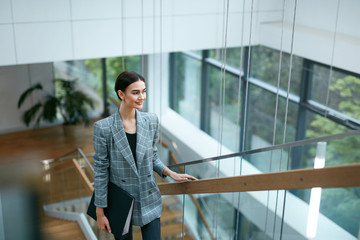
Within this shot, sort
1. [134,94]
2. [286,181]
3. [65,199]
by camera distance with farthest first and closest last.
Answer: [65,199] < [134,94] < [286,181]

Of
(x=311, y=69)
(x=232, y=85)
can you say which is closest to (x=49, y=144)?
(x=232, y=85)

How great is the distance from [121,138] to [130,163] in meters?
0.16

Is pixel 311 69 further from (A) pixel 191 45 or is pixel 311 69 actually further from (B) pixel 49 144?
(B) pixel 49 144

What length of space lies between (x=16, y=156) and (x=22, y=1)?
5093mm

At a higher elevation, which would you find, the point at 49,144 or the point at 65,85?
the point at 65,85

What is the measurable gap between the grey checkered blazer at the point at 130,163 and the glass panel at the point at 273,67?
6228mm

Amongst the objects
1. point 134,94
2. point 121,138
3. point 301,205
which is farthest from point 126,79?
point 301,205

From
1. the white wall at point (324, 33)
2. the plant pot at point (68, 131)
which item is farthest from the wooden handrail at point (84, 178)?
the plant pot at point (68, 131)

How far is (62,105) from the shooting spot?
11344mm

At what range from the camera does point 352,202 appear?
102 inches

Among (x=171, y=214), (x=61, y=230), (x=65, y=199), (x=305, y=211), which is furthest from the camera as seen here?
(x=65, y=199)

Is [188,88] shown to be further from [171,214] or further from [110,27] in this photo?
[171,214]

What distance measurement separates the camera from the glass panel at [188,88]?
446 inches

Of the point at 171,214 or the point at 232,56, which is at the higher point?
the point at 232,56
